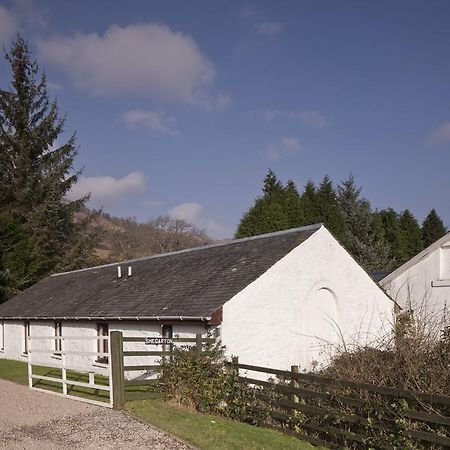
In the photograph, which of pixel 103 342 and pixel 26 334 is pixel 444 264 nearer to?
pixel 103 342

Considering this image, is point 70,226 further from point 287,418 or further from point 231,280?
point 287,418

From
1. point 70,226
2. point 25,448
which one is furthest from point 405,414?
point 70,226

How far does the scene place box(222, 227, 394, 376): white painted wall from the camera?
1493cm

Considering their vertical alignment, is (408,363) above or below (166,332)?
above

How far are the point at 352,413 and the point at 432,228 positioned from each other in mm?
49080

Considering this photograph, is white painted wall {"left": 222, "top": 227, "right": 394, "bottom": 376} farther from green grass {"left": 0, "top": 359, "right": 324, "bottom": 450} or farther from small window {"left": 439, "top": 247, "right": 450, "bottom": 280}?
small window {"left": 439, "top": 247, "right": 450, "bottom": 280}

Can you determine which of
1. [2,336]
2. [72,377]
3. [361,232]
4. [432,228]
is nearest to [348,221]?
[361,232]

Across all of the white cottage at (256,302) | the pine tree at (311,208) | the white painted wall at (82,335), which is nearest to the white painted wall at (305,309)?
the white cottage at (256,302)

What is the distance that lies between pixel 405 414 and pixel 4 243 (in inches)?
1418

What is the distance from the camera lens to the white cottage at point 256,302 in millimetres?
14930

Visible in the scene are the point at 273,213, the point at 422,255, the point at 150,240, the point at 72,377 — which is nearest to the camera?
the point at 72,377

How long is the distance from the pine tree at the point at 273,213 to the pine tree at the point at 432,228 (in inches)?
730

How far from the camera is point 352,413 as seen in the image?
31.4 feet

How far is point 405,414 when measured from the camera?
8.23 meters
